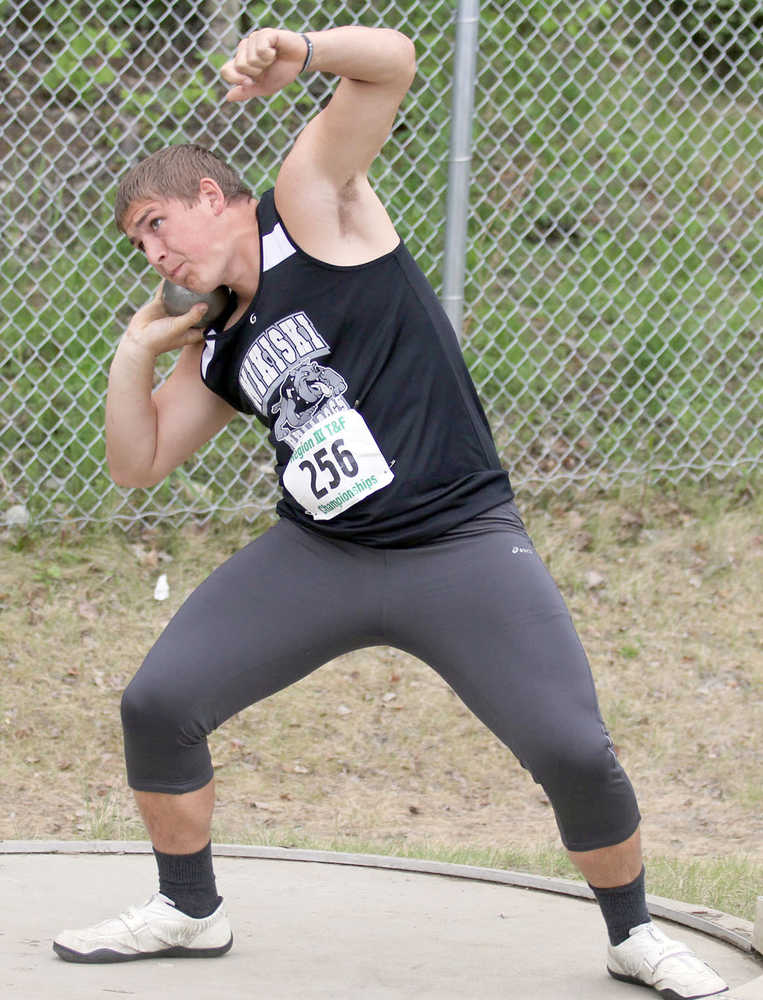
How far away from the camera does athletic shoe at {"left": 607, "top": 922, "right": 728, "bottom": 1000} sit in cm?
268

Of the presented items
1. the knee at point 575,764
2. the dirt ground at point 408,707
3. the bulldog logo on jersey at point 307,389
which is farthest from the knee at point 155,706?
the dirt ground at point 408,707

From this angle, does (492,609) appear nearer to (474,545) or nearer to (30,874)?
(474,545)

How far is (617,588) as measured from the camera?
5684 mm

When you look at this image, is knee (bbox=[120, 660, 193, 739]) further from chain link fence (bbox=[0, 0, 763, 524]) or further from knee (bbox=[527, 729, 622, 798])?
chain link fence (bbox=[0, 0, 763, 524])

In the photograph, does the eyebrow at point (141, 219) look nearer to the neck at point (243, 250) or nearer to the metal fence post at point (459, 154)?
the neck at point (243, 250)

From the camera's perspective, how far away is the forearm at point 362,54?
2.51 m

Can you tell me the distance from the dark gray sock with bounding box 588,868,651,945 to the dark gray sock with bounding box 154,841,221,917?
825 mm

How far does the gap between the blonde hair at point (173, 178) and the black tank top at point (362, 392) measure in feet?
0.45

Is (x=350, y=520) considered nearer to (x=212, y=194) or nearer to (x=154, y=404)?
(x=154, y=404)

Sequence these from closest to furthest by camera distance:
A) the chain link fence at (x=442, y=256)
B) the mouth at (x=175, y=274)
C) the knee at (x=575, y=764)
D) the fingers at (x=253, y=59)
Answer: the fingers at (x=253, y=59)
the knee at (x=575, y=764)
the mouth at (x=175, y=274)
the chain link fence at (x=442, y=256)

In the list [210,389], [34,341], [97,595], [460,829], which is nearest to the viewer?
[210,389]

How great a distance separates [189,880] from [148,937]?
15 cm

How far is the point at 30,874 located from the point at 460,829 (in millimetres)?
1480

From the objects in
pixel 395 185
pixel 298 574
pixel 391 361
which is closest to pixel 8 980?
pixel 298 574
